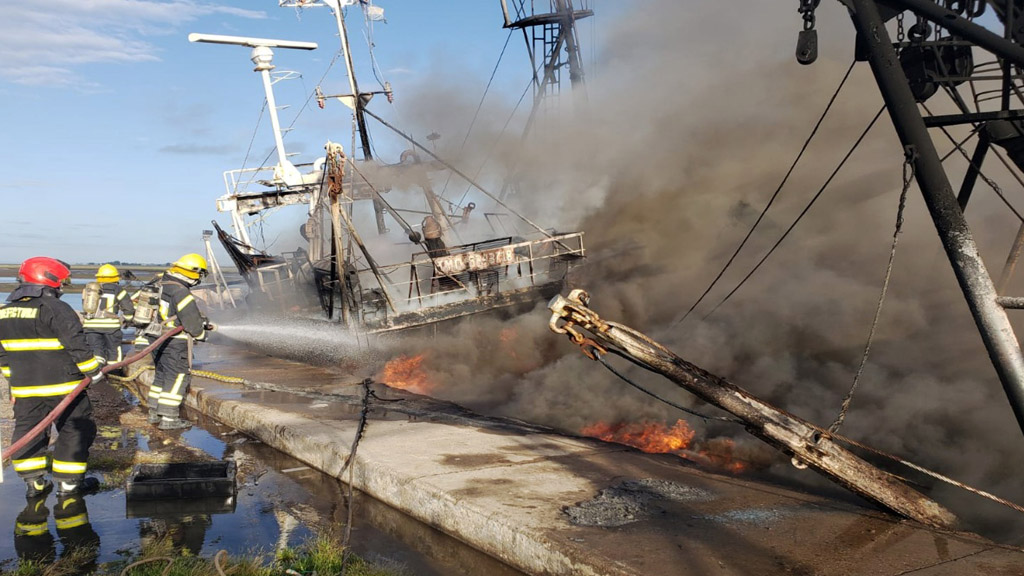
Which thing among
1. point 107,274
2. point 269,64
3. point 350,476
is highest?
point 269,64

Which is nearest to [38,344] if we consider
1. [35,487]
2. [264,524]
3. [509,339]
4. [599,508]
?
[35,487]

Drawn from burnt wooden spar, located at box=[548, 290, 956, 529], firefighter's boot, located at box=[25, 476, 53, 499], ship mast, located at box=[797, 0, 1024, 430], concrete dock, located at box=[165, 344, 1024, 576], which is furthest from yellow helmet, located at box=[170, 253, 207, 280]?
ship mast, located at box=[797, 0, 1024, 430]

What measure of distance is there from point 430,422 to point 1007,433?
18.4ft

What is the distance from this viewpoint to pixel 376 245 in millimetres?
19719

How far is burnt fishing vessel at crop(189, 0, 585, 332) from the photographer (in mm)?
13789

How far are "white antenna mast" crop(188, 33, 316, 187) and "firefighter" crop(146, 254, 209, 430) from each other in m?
13.2

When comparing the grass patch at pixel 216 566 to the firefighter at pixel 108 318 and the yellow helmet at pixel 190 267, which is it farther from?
the firefighter at pixel 108 318

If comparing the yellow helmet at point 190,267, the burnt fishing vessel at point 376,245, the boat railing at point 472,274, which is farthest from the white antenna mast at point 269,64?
the yellow helmet at point 190,267

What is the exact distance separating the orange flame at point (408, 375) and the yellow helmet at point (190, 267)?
166 inches

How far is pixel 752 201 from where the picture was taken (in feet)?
45.6

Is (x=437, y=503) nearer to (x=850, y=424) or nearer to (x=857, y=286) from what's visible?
(x=850, y=424)

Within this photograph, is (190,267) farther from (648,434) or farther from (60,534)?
(648,434)

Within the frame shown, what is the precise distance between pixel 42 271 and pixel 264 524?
2796mm

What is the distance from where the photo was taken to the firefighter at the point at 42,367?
5.93 m
